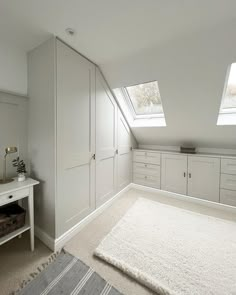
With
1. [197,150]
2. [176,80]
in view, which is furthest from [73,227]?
[197,150]

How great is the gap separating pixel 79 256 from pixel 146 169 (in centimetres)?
204

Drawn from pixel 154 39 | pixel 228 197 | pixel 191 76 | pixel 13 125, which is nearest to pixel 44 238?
pixel 13 125

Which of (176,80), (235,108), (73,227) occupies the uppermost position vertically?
(176,80)

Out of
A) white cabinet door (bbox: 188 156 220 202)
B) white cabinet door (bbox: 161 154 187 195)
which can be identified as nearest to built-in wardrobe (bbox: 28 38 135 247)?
white cabinet door (bbox: 161 154 187 195)

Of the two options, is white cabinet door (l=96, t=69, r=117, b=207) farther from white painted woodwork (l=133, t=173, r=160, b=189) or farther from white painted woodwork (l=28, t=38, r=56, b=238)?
white painted woodwork (l=133, t=173, r=160, b=189)

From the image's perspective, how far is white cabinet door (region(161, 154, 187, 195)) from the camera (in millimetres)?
2734

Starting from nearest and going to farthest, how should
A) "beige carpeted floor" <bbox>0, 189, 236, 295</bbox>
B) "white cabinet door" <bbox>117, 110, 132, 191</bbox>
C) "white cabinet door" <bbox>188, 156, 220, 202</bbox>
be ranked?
"beige carpeted floor" <bbox>0, 189, 236, 295</bbox> < "white cabinet door" <bbox>188, 156, 220, 202</bbox> < "white cabinet door" <bbox>117, 110, 132, 191</bbox>

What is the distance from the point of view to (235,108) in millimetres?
2117

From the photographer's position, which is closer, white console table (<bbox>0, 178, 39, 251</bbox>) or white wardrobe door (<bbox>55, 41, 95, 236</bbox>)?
white console table (<bbox>0, 178, 39, 251</bbox>)

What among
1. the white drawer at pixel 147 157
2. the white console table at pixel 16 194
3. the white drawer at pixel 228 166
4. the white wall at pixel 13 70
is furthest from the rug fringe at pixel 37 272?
the white drawer at pixel 228 166

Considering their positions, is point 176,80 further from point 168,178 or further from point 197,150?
point 168,178

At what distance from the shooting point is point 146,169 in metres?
3.11

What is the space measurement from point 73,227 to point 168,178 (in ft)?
6.42

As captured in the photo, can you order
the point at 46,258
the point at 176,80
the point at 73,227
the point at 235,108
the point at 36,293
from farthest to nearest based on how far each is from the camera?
the point at 235,108 < the point at 176,80 < the point at 73,227 < the point at 46,258 < the point at 36,293
